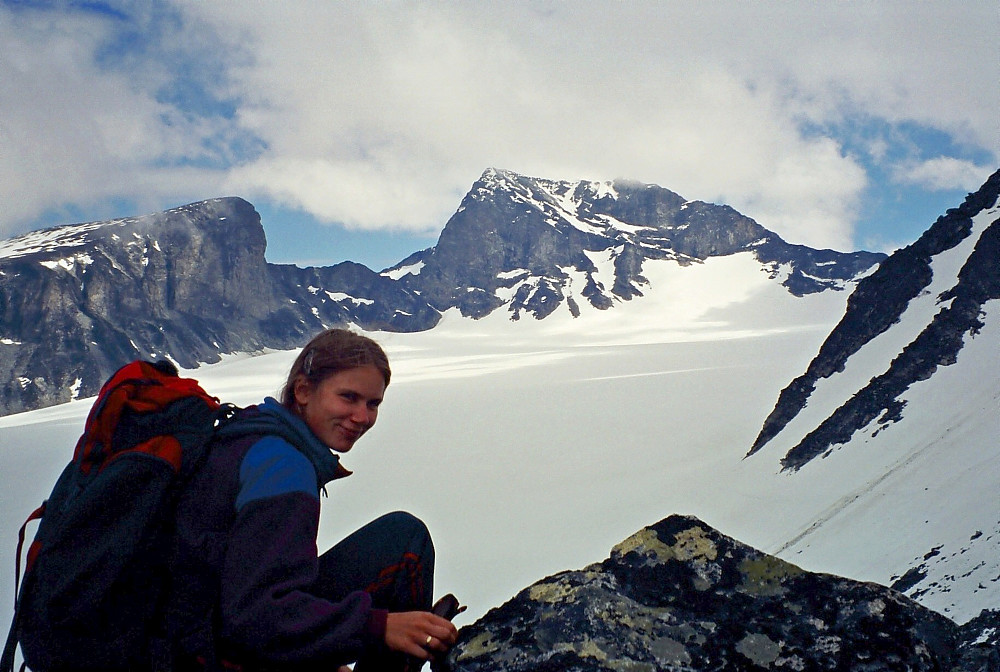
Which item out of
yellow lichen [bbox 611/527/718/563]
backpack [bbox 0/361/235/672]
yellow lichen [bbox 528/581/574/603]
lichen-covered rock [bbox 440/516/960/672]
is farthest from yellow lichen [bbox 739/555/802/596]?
backpack [bbox 0/361/235/672]

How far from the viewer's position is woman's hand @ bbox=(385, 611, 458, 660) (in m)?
2.08

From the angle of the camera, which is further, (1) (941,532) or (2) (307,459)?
(1) (941,532)

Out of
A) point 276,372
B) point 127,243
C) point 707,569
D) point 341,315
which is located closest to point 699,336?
point 276,372

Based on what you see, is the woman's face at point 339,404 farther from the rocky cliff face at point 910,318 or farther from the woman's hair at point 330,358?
the rocky cliff face at point 910,318

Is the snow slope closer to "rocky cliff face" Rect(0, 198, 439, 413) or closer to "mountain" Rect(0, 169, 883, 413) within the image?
"rocky cliff face" Rect(0, 198, 439, 413)

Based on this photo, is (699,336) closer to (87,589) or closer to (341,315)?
(341,315)

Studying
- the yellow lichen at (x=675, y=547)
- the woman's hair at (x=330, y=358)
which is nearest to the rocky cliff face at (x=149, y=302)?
the woman's hair at (x=330, y=358)

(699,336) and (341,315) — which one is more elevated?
(341,315)

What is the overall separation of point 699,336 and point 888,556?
107009 mm

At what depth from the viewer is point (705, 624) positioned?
2635 millimetres

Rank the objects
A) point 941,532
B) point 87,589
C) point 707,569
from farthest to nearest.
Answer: point 941,532 → point 707,569 → point 87,589

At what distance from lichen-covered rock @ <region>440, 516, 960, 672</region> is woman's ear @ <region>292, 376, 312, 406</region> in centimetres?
110

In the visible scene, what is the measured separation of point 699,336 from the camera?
373ft

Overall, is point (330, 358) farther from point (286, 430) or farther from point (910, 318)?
point (910, 318)
